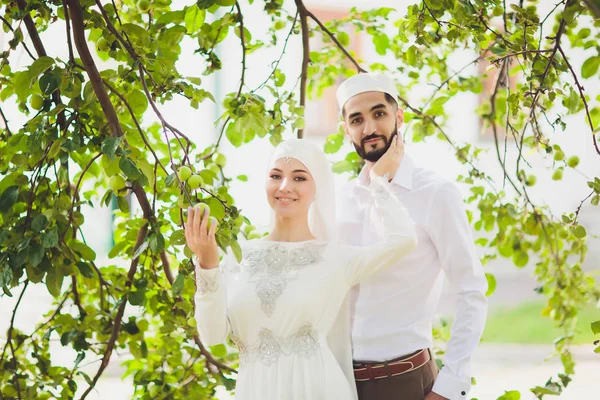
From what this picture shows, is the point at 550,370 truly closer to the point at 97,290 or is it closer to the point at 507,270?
the point at 507,270

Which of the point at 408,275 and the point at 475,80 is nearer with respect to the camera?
the point at 408,275

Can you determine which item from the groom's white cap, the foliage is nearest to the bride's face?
the foliage

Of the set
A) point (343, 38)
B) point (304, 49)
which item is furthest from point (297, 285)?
point (343, 38)

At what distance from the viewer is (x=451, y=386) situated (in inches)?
71.9

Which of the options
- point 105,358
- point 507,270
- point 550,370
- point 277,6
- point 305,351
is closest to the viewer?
point 305,351

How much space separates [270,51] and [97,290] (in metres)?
4.69

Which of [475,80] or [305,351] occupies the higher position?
[475,80]

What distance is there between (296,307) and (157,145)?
3.36ft

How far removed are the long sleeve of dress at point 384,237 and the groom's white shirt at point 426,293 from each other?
0.27 feet

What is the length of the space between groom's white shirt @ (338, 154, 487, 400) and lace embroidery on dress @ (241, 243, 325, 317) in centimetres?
19

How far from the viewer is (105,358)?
2.14 metres

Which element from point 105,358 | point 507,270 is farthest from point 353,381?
point 507,270

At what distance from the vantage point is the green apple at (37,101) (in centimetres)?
184

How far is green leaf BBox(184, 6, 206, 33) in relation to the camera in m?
1.98
